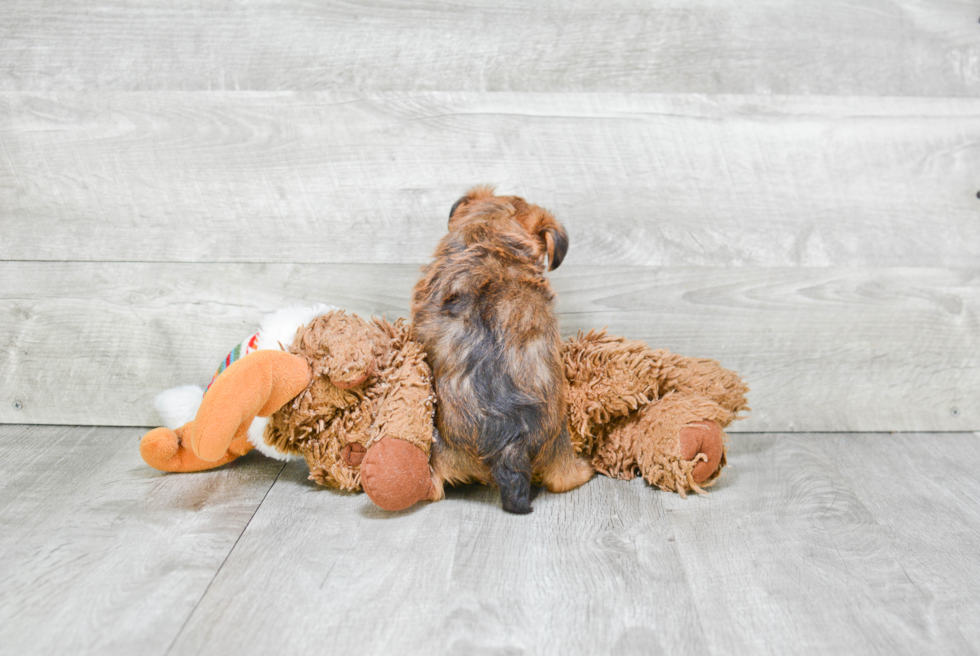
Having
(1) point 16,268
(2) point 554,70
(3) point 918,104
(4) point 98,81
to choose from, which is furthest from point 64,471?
(3) point 918,104

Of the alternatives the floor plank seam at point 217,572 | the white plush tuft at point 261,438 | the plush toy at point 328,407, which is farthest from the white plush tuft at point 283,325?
the floor plank seam at point 217,572

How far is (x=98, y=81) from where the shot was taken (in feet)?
3.68

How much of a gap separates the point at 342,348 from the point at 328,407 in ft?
0.28

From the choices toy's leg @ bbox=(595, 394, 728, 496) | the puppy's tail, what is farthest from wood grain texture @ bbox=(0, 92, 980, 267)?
the puppy's tail

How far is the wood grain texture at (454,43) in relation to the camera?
1.12m

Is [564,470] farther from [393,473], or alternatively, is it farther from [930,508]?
[930,508]

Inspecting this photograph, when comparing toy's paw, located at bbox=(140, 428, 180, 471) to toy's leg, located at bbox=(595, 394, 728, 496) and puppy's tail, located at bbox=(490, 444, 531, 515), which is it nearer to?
puppy's tail, located at bbox=(490, 444, 531, 515)

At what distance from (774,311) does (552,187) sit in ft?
1.43

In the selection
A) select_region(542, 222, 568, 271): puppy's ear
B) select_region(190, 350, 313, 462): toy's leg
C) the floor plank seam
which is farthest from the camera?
select_region(542, 222, 568, 271): puppy's ear

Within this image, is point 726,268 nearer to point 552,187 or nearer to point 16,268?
point 552,187

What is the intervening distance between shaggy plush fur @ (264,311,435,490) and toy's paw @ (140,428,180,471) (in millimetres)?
154

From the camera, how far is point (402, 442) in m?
0.89

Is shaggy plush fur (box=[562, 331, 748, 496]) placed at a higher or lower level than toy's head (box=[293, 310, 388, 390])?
lower

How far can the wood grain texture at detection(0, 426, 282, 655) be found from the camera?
0.71 m
